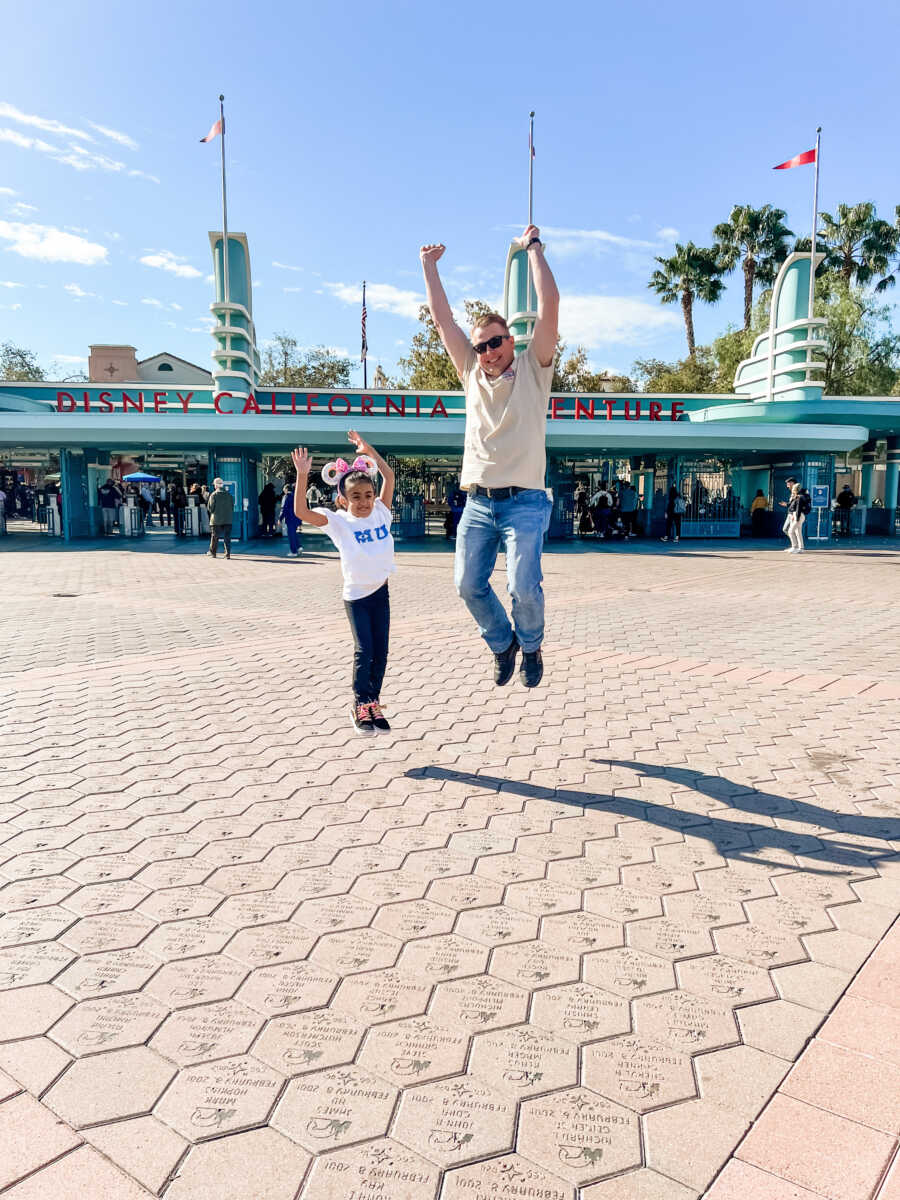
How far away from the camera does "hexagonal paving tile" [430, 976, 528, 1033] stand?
7.66 ft

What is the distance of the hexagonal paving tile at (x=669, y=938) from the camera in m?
2.71

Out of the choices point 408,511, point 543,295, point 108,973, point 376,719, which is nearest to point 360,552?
point 376,719

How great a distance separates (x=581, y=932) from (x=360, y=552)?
8.07ft

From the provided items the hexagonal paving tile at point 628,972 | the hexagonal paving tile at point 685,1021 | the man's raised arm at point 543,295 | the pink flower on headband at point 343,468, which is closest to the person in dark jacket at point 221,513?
the pink flower on headband at point 343,468

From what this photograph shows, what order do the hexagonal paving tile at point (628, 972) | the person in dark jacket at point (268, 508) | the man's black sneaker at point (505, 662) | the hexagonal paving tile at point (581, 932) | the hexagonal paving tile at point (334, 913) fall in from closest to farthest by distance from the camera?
1. the hexagonal paving tile at point (628, 972)
2. the hexagonal paving tile at point (581, 932)
3. the hexagonal paving tile at point (334, 913)
4. the man's black sneaker at point (505, 662)
5. the person in dark jacket at point (268, 508)

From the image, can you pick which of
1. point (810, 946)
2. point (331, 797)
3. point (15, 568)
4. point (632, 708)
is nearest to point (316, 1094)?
point (810, 946)

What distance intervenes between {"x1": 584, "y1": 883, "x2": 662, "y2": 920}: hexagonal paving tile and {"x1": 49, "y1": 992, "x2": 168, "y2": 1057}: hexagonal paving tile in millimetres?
1530

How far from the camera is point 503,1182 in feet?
5.80

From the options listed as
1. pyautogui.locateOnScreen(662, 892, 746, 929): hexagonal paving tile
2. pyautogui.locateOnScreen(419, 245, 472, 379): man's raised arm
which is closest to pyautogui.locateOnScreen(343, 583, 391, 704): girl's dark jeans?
pyautogui.locateOnScreen(419, 245, 472, 379): man's raised arm

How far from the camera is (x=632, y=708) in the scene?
19.4 ft

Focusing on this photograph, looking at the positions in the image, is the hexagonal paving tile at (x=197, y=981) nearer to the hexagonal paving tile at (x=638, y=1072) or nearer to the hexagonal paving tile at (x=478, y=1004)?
the hexagonal paving tile at (x=478, y=1004)

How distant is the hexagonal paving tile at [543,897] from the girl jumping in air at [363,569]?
5.55 feet

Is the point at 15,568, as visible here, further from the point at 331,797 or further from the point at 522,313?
the point at 522,313

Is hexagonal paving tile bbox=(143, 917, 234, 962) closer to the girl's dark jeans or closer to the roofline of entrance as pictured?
the girl's dark jeans
